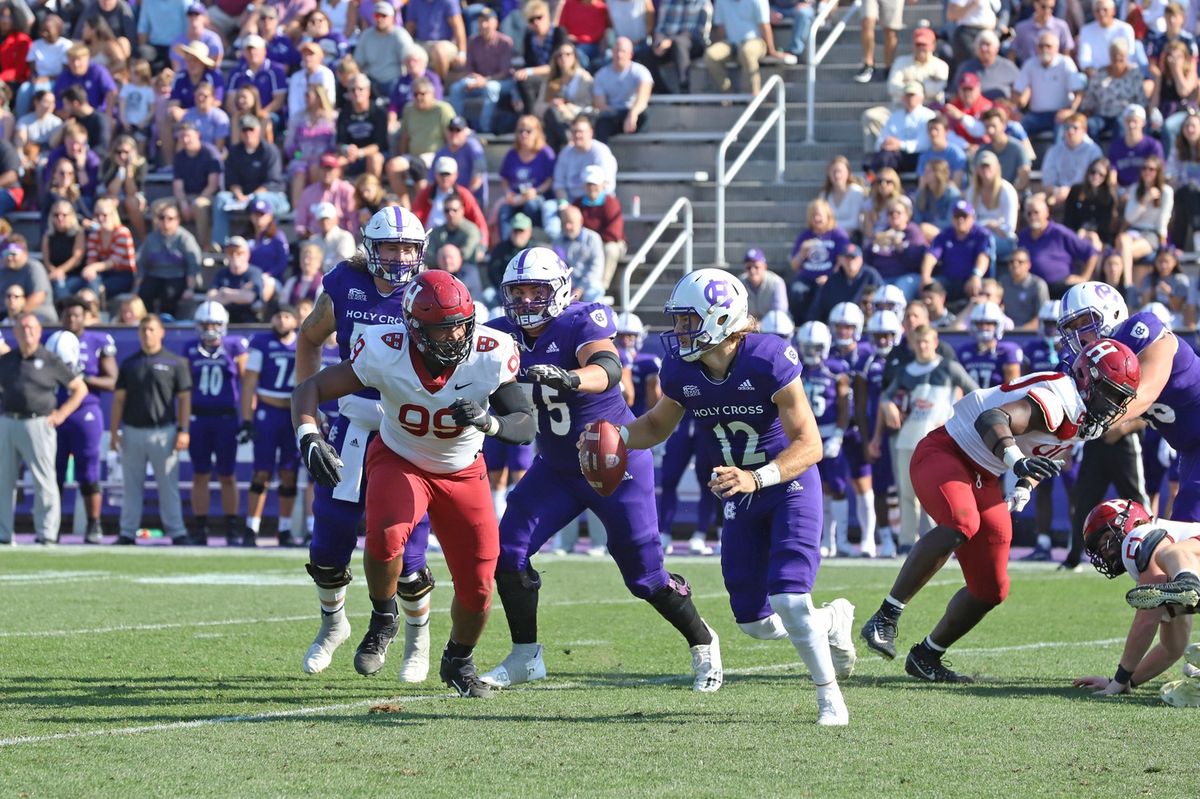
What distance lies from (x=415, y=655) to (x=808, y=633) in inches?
74.8

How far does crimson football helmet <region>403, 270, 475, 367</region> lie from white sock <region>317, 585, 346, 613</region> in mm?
1332

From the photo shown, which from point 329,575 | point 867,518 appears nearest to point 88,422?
point 867,518

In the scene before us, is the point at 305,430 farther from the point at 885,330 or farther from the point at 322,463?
the point at 885,330

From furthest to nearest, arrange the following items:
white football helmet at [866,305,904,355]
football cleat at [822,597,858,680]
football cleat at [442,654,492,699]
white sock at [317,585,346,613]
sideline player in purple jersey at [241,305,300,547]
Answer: sideline player in purple jersey at [241,305,300,547], white football helmet at [866,305,904,355], white sock at [317,585,346,613], football cleat at [442,654,492,699], football cleat at [822,597,858,680]

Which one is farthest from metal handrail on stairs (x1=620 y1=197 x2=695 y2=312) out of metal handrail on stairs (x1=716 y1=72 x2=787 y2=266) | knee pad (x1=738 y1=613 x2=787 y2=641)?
knee pad (x1=738 y1=613 x2=787 y2=641)

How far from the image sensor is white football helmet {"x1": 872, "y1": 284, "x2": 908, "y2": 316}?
14219mm

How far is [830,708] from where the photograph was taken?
6172 millimetres

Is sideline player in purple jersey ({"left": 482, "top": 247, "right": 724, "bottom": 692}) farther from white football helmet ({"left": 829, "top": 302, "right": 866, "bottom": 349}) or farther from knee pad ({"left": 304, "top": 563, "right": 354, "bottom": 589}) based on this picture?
white football helmet ({"left": 829, "top": 302, "right": 866, "bottom": 349})

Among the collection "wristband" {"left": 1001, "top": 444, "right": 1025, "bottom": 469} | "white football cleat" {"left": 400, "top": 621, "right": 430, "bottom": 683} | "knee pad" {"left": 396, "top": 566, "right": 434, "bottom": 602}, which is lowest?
"white football cleat" {"left": 400, "top": 621, "right": 430, "bottom": 683}

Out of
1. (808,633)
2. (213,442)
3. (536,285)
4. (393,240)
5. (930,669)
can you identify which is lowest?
(213,442)

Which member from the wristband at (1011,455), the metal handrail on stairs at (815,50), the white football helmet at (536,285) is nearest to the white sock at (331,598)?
the white football helmet at (536,285)

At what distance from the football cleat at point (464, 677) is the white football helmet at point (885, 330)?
25.5 feet

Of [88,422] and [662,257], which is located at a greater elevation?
[662,257]

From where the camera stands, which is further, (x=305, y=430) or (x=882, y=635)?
(x=882, y=635)
